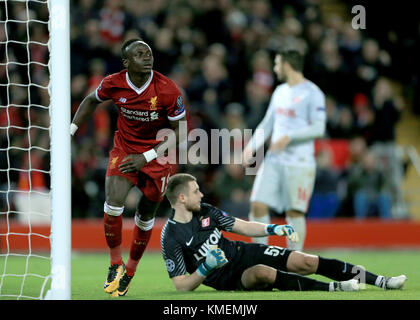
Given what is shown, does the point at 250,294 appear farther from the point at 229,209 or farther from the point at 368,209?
the point at 368,209

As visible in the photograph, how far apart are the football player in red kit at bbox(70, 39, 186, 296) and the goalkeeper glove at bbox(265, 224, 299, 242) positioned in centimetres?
103

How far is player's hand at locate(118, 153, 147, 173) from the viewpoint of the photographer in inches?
218

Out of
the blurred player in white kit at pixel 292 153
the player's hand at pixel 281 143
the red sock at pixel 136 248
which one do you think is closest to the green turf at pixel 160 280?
the red sock at pixel 136 248

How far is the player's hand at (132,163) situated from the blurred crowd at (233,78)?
4.77m

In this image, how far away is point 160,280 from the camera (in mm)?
6715

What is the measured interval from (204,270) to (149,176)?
1.10m

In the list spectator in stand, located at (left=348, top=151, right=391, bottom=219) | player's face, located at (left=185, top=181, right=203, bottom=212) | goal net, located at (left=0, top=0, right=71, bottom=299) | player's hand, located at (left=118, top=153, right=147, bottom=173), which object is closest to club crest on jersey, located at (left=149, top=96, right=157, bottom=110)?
player's hand, located at (left=118, top=153, right=147, bottom=173)

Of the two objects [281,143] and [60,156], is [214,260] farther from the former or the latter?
[281,143]

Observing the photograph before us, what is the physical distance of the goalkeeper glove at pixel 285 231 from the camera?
502cm

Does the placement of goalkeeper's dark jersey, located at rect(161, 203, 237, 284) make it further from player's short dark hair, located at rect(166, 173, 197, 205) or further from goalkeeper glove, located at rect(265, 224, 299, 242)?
goalkeeper glove, located at rect(265, 224, 299, 242)

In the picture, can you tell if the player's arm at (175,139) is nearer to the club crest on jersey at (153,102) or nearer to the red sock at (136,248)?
the club crest on jersey at (153,102)

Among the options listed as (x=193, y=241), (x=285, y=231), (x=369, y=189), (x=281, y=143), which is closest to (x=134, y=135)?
(x=193, y=241)

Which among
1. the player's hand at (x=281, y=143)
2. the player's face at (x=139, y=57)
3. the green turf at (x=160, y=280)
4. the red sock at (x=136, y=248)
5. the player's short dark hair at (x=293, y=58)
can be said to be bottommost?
the green turf at (x=160, y=280)

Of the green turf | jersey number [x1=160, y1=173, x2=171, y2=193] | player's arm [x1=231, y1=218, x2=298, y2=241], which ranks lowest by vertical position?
the green turf
